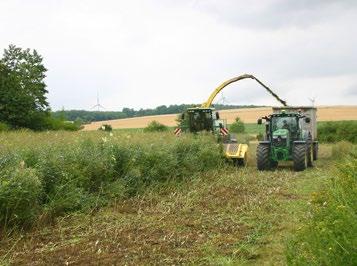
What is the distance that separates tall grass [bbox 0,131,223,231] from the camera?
805 cm

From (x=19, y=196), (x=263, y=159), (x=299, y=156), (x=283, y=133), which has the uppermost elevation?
(x=19, y=196)

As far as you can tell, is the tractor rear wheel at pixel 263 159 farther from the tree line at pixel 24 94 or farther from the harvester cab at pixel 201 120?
the tree line at pixel 24 94

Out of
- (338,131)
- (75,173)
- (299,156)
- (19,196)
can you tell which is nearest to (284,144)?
(299,156)

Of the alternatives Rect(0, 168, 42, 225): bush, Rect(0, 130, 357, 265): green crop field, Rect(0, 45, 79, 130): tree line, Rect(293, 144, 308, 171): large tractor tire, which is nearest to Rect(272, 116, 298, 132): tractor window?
Rect(293, 144, 308, 171): large tractor tire

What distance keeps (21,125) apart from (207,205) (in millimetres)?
33392

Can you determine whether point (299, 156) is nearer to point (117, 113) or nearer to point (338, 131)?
point (338, 131)

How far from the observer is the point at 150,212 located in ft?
31.6

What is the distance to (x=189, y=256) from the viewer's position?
6582 mm

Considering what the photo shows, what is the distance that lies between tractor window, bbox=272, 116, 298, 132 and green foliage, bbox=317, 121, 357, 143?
695 inches

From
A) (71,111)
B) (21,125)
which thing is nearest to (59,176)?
(21,125)

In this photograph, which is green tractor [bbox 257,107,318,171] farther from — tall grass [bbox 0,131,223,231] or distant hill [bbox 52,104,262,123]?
distant hill [bbox 52,104,262,123]

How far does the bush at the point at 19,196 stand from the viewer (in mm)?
7762

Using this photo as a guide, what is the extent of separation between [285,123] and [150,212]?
34.6 ft

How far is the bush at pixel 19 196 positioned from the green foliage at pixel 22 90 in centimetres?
3249
